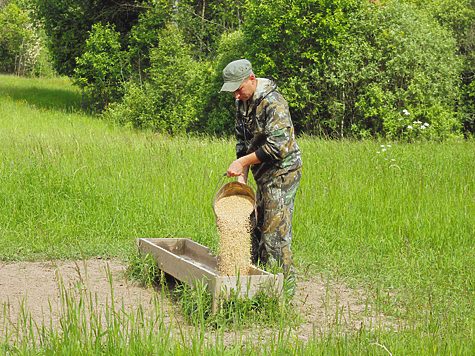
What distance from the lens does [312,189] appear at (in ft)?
24.2

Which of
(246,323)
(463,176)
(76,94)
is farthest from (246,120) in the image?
(76,94)

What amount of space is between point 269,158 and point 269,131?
0.25 metres

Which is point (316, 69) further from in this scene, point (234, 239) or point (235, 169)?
point (234, 239)

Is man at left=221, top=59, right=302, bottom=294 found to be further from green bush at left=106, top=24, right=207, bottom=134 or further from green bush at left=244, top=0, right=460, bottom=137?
green bush at left=106, top=24, right=207, bottom=134

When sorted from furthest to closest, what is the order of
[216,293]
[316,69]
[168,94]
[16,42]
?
[16,42] → [168,94] → [316,69] → [216,293]

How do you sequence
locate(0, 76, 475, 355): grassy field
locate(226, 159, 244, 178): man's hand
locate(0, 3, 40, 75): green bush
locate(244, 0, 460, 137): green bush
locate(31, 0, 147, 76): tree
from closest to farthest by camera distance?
locate(226, 159, 244, 178): man's hand, locate(0, 76, 475, 355): grassy field, locate(244, 0, 460, 137): green bush, locate(31, 0, 147, 76): tree, locate(0, 3, 40, 75): green bush

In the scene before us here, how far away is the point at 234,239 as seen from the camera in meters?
4.51

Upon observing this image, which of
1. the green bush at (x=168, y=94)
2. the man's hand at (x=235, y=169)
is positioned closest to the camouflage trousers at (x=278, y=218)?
the man's hand at (x=235, y=169)

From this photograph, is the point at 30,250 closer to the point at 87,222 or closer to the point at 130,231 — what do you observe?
the point at 87,222

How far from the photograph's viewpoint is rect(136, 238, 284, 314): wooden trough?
4.20m

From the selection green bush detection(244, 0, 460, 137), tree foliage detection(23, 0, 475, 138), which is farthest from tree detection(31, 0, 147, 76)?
green bush detection(244, 0, 460, 137)

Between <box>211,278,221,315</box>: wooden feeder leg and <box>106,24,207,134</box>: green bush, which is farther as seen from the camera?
<box>106,24,207,134</box>: green bush

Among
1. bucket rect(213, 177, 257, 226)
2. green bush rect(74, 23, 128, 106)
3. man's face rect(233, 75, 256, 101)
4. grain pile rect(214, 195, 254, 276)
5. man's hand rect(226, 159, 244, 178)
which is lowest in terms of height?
grain pile rect(214, 195, 254, 276)

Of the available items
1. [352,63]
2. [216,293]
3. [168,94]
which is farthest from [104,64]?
[216,293]
